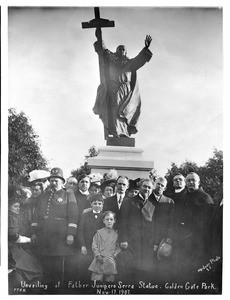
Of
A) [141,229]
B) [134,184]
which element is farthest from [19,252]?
[134,184]

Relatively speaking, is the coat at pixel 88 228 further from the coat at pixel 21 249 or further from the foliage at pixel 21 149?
the foliage at pixel 21 149

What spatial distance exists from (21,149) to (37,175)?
43 cm

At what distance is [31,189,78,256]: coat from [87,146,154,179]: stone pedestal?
1.85 ft

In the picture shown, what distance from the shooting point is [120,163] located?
21.7ft

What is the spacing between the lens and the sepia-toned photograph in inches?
248

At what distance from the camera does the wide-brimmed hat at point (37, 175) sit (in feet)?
21.3

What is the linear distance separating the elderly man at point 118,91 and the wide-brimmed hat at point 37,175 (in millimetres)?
934

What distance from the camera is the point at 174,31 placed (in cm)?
687

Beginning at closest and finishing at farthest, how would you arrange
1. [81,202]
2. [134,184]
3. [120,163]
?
[81,202] → [134,184] → [120,163]

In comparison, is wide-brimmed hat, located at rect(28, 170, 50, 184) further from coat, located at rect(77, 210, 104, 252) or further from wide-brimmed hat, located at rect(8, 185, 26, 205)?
coat, located at rect(77, 210, 104, 252)

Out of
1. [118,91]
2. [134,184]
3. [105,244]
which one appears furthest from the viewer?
[118,91]

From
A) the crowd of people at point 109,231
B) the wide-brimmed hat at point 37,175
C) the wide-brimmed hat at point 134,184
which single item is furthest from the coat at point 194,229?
the wide-brimmed hat at point 37,175
